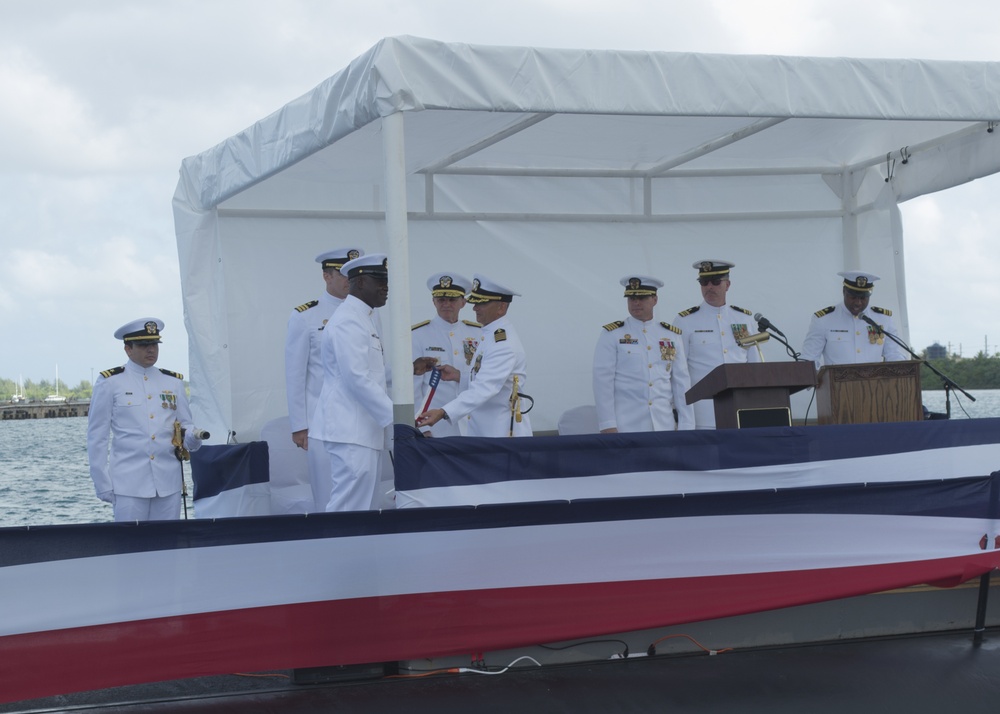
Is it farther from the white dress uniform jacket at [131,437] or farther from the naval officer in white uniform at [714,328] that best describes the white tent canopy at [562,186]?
the naval officer in white uniform at [714,328]

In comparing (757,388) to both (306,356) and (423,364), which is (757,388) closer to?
(423,364)

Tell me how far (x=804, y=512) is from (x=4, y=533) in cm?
303

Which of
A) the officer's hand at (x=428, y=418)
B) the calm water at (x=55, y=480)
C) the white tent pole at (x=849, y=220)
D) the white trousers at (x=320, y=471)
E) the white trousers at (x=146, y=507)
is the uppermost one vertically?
the white tent pole at (x=849, y=220)

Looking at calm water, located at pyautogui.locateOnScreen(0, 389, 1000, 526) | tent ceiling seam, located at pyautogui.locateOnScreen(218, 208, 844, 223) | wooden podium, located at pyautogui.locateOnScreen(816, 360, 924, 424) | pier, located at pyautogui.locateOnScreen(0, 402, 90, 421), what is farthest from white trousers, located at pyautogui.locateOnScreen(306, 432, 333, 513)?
pier, located at pyautogui.locateOnScreen(0, 402, 90, 421)

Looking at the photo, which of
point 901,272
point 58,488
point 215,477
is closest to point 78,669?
point 215,477

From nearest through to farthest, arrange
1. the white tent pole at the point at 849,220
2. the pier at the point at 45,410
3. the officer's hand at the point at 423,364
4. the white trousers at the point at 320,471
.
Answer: the white trousers at the point at 320,471
the officer's hand at the point at 423,364
the white tent pole at the point at 849,220
the pier at the point at 45,410

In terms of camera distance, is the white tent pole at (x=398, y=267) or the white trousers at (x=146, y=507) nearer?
the white tent pole at (x=398, y=267)

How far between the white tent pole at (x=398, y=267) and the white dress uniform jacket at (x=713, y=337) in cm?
275

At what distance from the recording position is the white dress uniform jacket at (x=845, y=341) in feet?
20.9

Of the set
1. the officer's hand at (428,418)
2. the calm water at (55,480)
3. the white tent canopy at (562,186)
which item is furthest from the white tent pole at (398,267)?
the calm water at (55,480)

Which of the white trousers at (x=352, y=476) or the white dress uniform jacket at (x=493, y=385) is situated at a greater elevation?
the white dress uniform jacket at (x=493, y=385)

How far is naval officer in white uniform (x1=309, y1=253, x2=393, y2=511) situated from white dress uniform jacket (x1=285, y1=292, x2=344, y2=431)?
2.31ft

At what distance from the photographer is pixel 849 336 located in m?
6.39

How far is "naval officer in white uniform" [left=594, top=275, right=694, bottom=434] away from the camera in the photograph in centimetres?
602
